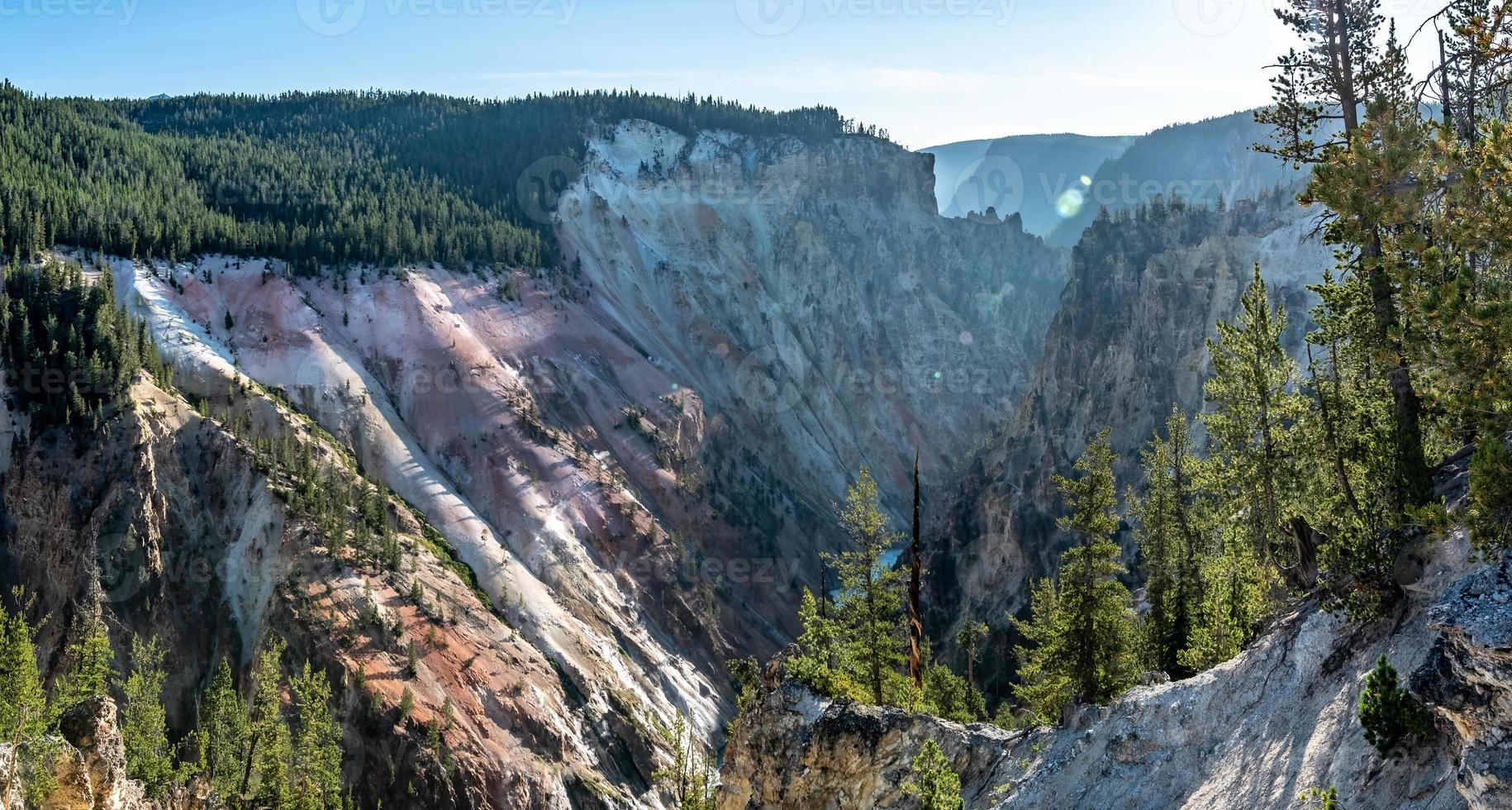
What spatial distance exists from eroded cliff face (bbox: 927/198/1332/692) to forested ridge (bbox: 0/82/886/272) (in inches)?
2066

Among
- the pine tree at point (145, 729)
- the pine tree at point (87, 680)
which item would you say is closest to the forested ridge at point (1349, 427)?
the pine tree at point (87, 680)

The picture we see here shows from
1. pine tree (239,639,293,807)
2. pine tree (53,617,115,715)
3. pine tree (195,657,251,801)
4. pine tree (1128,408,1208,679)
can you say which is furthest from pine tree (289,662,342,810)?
pine tree (1128,408,1208,679)

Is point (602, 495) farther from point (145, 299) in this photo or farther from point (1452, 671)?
point (1452, 671)

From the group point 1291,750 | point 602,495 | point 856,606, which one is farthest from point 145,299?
point 1291,750

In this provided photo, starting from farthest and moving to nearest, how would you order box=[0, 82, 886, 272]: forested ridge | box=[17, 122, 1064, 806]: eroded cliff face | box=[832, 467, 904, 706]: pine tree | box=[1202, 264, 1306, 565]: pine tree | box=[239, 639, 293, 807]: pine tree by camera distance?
box=[0, 82, 886, 272]: forested ridge < box=[17, 122, 1064, 806]: eroded cliff face < box=[239, 639, 293, 807]: pine tree < box=[832, 467, 904, 706]: pine tree < box=[1202, 264, 1306, 565]: pine tree

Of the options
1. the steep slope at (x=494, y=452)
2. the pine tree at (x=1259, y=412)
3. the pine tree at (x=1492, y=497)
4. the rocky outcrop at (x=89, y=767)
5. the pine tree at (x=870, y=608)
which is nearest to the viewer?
the pine tree at (x=1492, y=497)

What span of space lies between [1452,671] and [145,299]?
81.5 meters

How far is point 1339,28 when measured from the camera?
2319cm

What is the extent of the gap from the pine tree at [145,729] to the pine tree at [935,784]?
3405cm

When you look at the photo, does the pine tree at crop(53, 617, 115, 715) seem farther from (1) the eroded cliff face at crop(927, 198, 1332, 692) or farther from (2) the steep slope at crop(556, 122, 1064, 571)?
(1) the eroded cliff face at crop(927, 198, 1332, 692)

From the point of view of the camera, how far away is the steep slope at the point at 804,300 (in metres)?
113

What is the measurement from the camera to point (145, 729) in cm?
4475

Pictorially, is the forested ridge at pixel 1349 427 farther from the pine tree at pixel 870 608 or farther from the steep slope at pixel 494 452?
the steep slope at pixel 494 452

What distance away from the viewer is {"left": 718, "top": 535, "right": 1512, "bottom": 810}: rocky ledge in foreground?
547 inches
